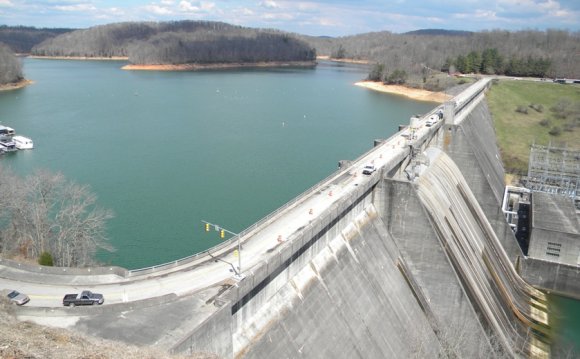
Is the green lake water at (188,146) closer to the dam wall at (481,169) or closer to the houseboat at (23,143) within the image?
the houseboat at (23,143)

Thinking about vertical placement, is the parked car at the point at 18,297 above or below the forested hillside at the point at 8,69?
below

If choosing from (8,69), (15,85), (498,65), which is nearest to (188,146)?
(15,85)

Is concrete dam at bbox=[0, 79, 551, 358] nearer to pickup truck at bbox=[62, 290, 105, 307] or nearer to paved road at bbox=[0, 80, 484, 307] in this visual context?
paved road at bbox=[0, 80, 484, 307]

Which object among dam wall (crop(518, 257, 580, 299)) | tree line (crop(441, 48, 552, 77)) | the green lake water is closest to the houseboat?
the green lake water

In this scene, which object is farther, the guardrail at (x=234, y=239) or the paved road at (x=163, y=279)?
the guardrail at (x=234, y=239)

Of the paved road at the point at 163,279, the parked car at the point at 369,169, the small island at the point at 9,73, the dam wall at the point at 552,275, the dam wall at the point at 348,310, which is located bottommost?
the dam wall at the point at 552,275

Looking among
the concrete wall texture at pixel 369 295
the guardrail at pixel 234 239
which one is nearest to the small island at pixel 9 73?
the guardrail at pixel 234 239
